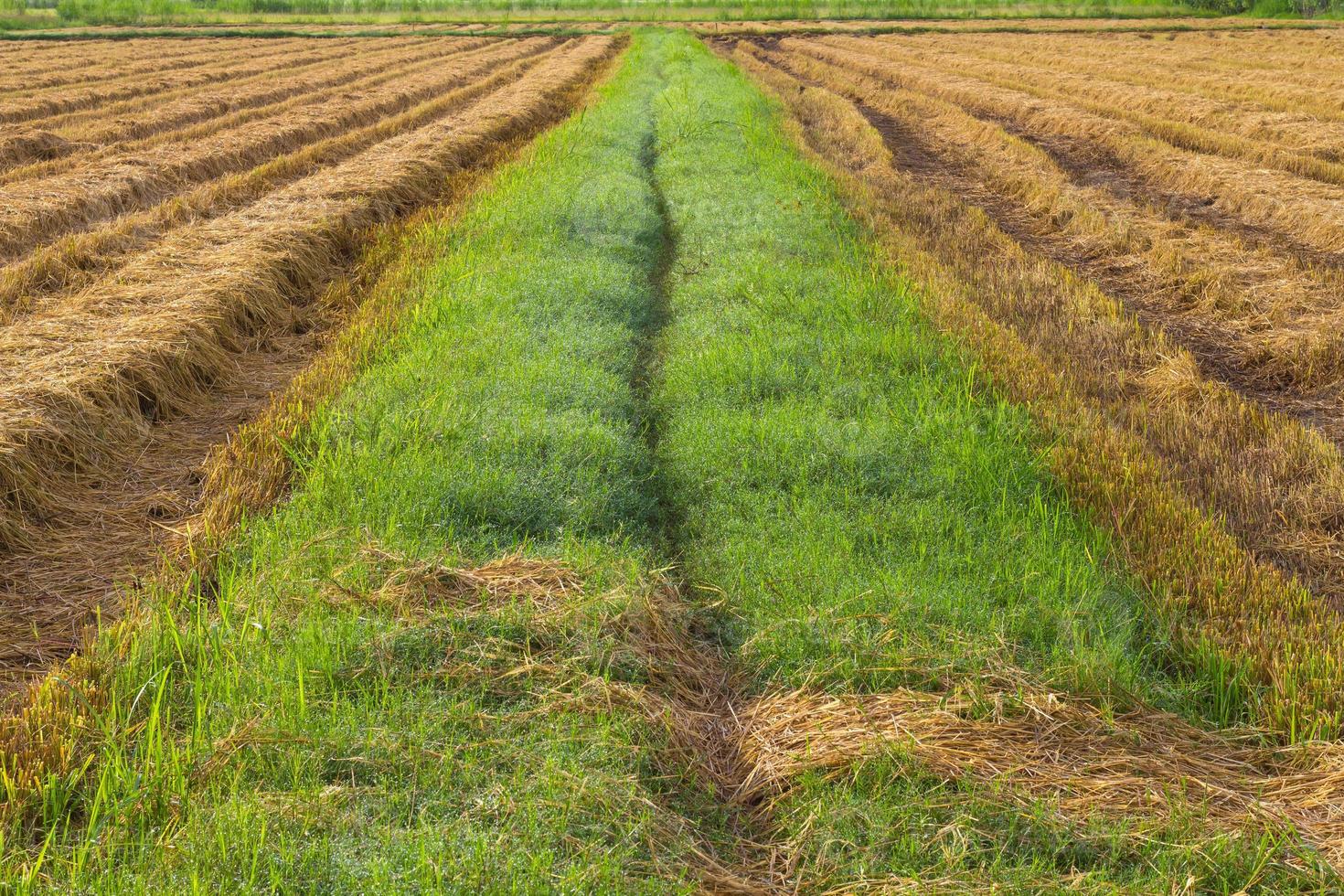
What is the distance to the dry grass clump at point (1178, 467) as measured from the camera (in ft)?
11.5

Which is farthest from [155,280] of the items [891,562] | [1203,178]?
[1203,178]

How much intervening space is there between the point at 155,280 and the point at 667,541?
17.9 feet

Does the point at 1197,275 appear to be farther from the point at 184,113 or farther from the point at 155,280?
the point at 184,113

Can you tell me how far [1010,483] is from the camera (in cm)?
473

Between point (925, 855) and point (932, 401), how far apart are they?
3.28 m

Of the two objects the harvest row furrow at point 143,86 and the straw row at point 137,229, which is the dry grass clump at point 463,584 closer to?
the straw row at point 137,229

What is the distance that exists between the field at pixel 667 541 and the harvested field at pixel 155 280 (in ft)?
0.14

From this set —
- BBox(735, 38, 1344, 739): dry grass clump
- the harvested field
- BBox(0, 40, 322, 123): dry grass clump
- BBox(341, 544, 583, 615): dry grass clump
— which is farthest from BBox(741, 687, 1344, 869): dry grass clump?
BBox(0, 40, 322, 123): dry grass clump

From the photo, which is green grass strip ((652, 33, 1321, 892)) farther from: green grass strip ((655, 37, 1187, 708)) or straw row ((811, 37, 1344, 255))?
straw row ((811, 37, 1344, 255))

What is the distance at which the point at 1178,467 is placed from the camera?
507 cm

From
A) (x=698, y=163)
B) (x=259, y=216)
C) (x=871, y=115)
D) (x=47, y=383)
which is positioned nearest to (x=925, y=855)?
(x=47, y=383)

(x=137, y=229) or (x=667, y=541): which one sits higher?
(x=137, y=229)

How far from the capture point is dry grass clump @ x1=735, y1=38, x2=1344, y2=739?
3.51m

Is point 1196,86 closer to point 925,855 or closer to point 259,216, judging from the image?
point 259,216
